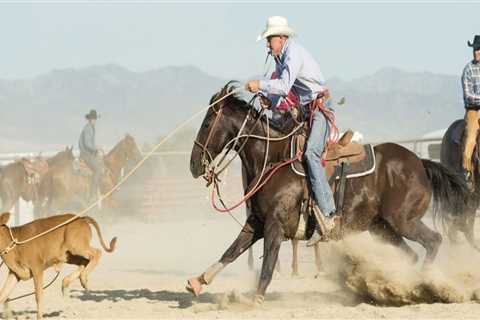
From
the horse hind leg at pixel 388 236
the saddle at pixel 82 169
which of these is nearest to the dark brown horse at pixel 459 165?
the horse hind leg at pixel 388 236

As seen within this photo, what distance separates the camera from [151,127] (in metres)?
73.0

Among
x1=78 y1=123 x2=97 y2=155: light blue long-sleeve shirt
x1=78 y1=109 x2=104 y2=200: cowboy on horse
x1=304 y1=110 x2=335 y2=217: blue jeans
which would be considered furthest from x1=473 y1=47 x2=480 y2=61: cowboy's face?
x1=78 y1=109 x2=104 y2=200: cowboy on horse

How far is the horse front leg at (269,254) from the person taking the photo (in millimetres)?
8016

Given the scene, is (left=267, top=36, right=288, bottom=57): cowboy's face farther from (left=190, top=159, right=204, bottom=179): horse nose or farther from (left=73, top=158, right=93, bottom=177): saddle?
(left=73, top=158, right=93, bottom=177): saddle

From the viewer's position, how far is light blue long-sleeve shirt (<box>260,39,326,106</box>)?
7.92m

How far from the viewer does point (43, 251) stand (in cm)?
820

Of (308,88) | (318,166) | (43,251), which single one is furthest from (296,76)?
(43,251)

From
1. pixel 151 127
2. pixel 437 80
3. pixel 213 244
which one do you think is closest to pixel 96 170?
pixel 213 244

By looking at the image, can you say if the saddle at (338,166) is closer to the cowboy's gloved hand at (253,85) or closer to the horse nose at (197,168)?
the cowboy's gloved hand at (253,85)

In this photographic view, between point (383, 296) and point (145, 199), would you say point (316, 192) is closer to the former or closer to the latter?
point (383, 296)

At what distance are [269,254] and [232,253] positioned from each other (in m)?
0.37

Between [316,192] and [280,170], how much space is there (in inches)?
14.8

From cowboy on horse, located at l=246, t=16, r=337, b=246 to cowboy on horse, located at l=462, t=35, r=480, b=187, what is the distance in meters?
2.76

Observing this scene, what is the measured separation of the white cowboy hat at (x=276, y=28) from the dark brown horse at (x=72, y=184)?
12.8m
